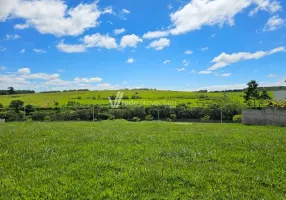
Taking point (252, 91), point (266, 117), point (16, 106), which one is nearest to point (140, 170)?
point (266, 117)

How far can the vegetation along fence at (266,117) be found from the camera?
70.2 feet

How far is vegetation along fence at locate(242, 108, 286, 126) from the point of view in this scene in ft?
70.2

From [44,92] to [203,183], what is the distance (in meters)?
120

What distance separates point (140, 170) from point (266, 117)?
66.1 ft

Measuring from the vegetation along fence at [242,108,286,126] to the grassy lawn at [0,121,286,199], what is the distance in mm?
13311

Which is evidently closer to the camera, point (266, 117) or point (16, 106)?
point (266, 117)

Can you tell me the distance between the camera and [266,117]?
23109mm

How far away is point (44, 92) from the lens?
116375 mm

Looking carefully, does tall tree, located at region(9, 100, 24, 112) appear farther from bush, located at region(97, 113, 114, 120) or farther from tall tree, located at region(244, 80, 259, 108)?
tall tree, located at region(244, 80, 259, 108)

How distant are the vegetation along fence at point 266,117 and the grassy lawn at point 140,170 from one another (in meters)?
13.3

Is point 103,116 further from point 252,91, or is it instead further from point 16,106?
point 252,91

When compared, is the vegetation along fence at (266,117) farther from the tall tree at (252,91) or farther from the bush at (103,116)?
the bush at (103,116)

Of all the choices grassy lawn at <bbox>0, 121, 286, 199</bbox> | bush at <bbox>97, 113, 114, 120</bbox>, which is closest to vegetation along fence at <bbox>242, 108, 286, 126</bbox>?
grassy lawn at <bbox>0, 121, 286, 199</bbox>

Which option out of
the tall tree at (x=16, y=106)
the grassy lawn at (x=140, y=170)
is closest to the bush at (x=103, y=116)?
the tall tree at (x=16, y=106)
